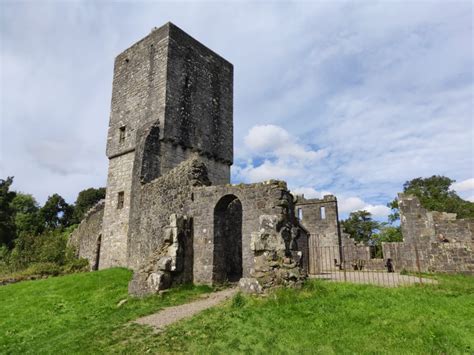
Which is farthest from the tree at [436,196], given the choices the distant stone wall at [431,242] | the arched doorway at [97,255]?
the arched doorway at [97,255]

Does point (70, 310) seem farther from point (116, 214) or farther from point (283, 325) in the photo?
point (116, 214)

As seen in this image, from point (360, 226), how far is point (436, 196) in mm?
10832

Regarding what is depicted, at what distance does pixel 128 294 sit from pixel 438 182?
4653 centimetres

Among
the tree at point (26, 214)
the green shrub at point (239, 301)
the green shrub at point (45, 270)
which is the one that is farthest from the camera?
the tree at point (26, 214)

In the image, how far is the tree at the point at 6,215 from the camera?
3653 centimetres

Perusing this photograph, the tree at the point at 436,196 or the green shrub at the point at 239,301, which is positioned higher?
the tree at the point at 436,196

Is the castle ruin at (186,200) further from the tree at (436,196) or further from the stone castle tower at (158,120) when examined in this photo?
the tree at (436,196)

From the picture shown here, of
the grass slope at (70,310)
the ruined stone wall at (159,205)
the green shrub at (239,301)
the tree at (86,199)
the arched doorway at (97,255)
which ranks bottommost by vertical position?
the grass slope at (70,310)

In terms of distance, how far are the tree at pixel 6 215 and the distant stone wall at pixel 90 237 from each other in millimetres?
15152

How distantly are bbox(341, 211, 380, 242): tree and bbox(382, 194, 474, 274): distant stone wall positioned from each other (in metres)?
31.4

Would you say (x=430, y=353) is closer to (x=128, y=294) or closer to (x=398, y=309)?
(x=398, y=309)

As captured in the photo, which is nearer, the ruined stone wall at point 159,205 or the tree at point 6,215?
the ruined stone wall at point 159,205

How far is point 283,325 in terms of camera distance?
252 inches

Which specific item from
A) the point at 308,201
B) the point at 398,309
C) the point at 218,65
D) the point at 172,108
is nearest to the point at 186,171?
the point at 172,108
